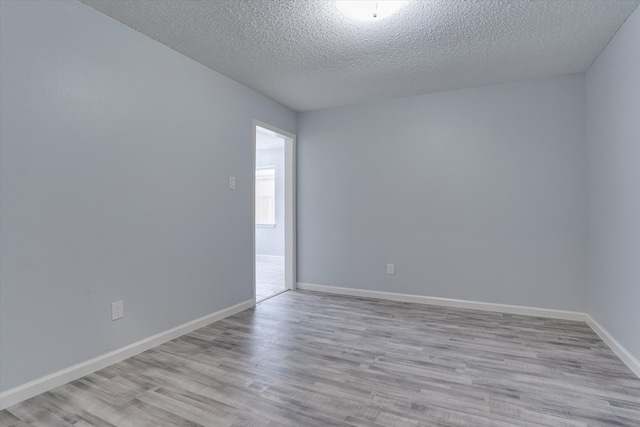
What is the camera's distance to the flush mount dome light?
81.6 inches

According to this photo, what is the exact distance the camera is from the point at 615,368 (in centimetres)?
223

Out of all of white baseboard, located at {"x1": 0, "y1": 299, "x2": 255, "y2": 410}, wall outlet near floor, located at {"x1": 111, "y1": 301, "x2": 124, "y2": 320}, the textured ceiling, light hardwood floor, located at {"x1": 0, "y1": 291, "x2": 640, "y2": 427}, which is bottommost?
light hardwood floor, located at {"x1": 0, "y1": 291, "x2": 640, "y2": 427}

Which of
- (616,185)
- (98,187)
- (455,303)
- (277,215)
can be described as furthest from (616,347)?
(277,215)

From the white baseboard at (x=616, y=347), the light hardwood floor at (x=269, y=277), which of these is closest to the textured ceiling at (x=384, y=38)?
the white baseboard at (x=616, y=347)

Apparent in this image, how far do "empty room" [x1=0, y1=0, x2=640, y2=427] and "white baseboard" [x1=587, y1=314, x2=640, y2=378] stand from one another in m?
0.02

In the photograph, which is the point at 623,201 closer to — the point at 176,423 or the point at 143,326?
the point at 176,423

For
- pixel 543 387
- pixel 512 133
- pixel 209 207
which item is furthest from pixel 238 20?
pixel 543 387

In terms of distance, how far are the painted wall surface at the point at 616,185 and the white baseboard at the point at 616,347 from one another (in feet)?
0.12

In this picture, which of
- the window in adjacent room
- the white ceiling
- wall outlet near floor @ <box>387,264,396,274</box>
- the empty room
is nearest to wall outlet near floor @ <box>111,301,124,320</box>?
the empty room

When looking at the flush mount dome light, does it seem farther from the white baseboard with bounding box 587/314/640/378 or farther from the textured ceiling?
the white baseboard with bounding box 587/314/640/378

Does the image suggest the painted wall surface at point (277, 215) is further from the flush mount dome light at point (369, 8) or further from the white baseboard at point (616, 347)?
the white baseboard at point (616, 347)

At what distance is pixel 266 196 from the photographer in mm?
7449

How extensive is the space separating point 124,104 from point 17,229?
1065 millimetres

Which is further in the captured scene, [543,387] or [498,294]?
[498,294]
